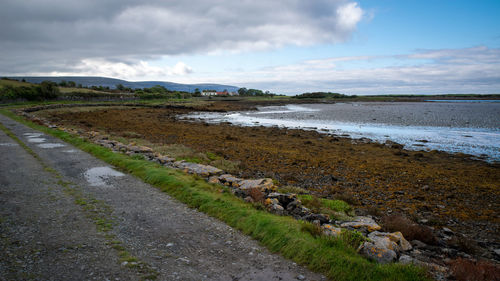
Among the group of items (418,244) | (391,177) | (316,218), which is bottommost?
(391,177)

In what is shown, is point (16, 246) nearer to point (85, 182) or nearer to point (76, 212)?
point (76, 212)

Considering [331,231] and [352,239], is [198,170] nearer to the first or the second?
[331,231]

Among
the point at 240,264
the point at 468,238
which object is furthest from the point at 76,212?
the point at 468,238

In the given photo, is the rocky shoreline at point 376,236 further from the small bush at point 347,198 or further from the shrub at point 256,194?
the small bush at point 347,198

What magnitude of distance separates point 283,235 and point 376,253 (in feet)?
6.61

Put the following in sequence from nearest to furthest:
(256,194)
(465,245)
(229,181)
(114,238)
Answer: (114,238) → (465,245) → (256,194) → (229,181)

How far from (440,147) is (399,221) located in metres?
22.4

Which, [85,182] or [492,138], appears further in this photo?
[492,138]

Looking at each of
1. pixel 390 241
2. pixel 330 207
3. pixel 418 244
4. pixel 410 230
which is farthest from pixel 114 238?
pixel 410 230

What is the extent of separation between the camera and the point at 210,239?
6.76 m

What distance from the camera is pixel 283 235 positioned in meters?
6.61

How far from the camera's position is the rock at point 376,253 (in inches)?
222

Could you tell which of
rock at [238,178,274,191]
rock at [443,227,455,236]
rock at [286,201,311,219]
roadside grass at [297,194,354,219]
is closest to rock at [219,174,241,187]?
rock at [238,178,274,191]

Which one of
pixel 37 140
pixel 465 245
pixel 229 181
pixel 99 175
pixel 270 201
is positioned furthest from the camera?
pixel 37 140
